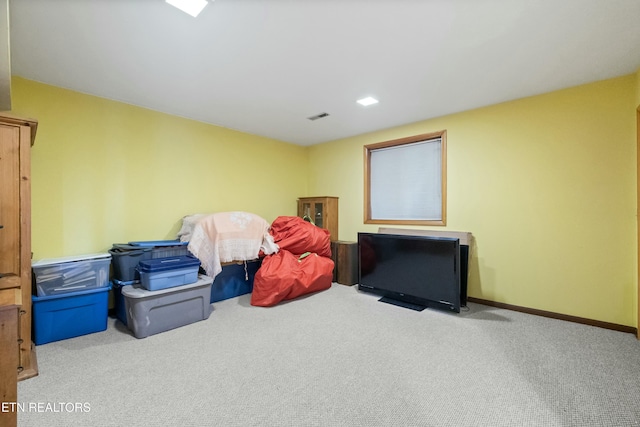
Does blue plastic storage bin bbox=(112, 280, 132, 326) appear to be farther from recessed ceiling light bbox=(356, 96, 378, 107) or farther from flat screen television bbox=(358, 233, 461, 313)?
recessed ceiling light bbox=(356, 96, 378, 107)

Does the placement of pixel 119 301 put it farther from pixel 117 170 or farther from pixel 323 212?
pixel 323 212

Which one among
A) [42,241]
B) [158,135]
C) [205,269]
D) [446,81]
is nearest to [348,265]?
[205,269]

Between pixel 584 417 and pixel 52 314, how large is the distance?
3.74m

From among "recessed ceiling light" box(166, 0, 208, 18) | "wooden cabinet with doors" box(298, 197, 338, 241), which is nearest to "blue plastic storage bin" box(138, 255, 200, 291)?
"recessed ceiling light" box(166, 0, 208, 18)

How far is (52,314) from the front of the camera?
2252mm

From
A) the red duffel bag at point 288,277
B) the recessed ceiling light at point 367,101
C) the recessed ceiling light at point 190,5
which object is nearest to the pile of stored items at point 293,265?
the red duffel bag at point 288,277

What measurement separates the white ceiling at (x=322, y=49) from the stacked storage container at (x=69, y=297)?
5.61 feet

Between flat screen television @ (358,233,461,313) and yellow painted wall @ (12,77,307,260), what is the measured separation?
211 centimetres

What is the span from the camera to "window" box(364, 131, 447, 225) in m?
3.63

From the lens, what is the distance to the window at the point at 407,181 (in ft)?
11.9

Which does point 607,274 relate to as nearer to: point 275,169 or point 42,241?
point 275,169

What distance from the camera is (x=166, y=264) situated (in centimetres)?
253

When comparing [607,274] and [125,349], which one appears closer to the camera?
[125,349]

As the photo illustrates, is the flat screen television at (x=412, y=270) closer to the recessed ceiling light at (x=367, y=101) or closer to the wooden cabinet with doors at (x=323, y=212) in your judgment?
the wooden cabinet with doors at (x=323, y=212)
